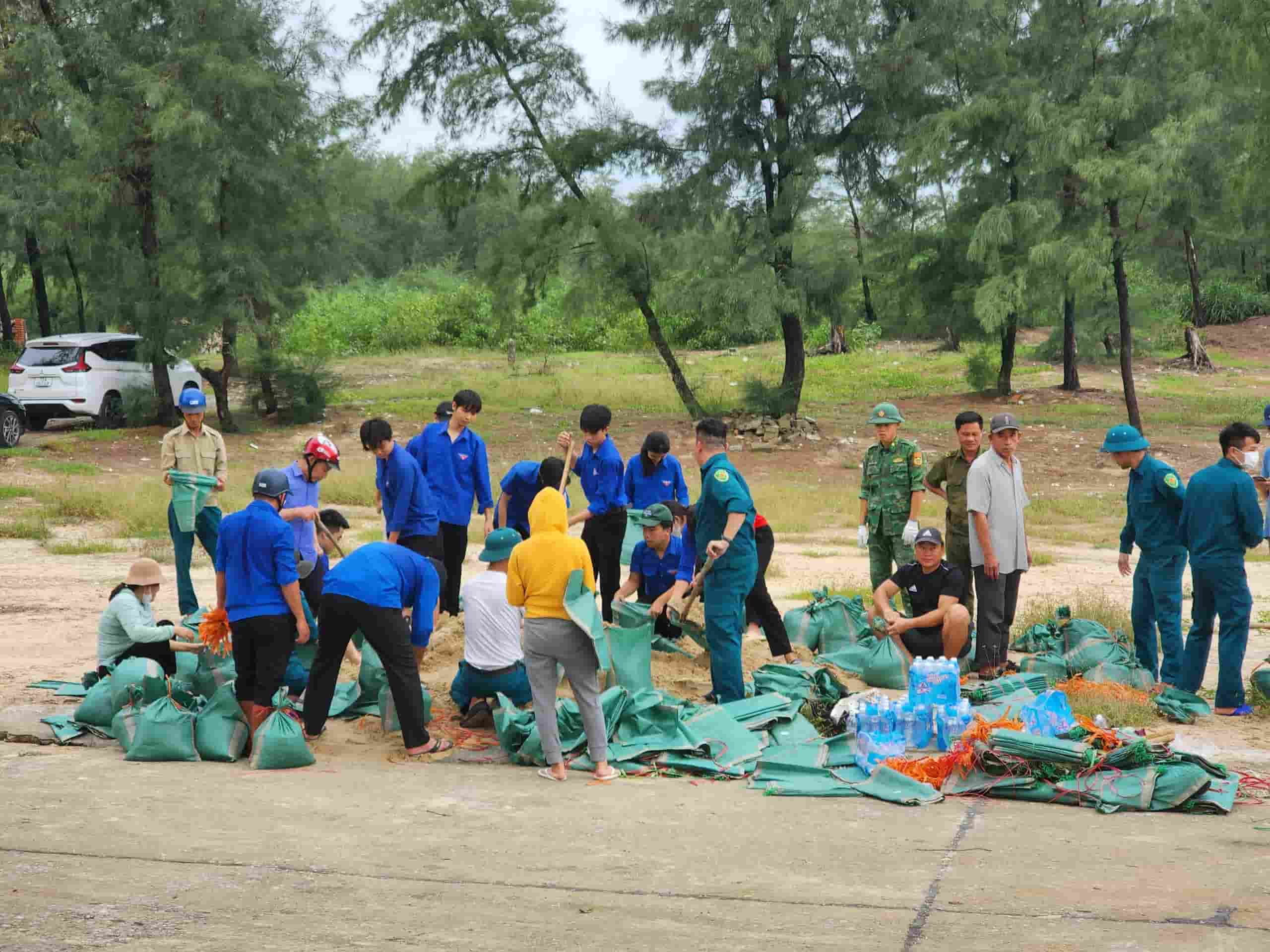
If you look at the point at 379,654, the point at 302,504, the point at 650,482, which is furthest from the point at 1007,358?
the point at 379,654

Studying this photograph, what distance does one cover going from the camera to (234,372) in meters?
26.5

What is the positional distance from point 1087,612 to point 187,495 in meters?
6.95

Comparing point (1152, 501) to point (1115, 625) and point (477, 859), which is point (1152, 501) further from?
point (477, 859)

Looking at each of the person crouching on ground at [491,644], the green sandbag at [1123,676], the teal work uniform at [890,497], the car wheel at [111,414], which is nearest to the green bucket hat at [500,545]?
the person crouching on ground at [491,644]

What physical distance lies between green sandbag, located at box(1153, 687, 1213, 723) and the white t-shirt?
149 inches

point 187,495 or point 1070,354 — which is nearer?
point 187,495

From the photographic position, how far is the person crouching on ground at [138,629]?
305 inches

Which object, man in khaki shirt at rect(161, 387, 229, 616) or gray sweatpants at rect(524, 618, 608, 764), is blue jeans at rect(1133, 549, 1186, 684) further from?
man in khaki shirt at rect(161, 387, 229, 616)

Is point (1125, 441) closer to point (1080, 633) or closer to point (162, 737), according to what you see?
point (1080, 633)

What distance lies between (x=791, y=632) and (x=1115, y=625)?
99.0 inches

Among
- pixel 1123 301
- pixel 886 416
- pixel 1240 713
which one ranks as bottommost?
pixel 1240 713

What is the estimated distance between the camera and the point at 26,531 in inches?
617

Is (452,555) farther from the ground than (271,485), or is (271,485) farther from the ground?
(271,485)

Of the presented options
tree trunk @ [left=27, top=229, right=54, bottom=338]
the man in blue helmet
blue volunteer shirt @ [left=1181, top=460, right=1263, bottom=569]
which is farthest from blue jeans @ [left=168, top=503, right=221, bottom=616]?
tree trunk @ [left=27, top=229, right=54, bottom=338]
